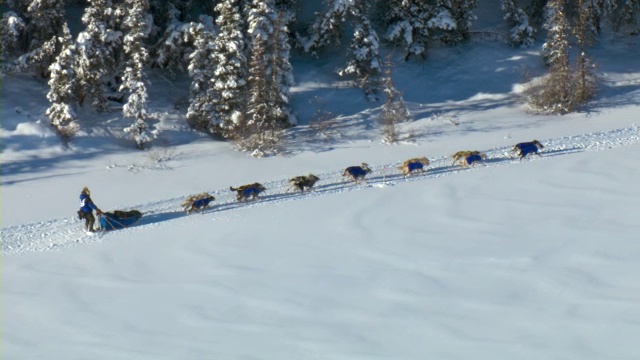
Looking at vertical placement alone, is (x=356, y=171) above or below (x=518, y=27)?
below

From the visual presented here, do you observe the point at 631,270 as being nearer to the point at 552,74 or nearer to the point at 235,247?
the point at 235,247

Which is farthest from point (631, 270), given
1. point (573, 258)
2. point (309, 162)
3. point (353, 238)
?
point (309, 162)

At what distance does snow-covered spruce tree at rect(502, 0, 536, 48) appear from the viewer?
32156 mm

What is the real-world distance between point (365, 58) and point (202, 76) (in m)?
6.54

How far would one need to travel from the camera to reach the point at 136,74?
81.1ft

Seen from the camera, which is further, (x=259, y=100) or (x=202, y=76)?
(x=202, y=76)

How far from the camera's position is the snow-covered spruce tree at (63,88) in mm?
24656

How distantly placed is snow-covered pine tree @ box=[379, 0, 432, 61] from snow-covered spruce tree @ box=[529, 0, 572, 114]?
195 inches

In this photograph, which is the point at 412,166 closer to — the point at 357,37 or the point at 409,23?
the point at 357,37

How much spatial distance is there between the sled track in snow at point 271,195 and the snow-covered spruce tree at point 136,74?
15.8 feet

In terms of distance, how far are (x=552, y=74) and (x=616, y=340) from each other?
1935 centimetres


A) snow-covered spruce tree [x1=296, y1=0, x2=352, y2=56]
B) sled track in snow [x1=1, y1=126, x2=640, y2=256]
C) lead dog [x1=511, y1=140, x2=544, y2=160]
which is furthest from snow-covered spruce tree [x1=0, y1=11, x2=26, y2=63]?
lead dog [x1=511, y1=140, x2=544, y2=160]

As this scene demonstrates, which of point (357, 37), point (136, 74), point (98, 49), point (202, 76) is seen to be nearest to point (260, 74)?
point (202, 76)

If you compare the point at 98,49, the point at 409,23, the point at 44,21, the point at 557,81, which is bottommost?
the point at 557,81
